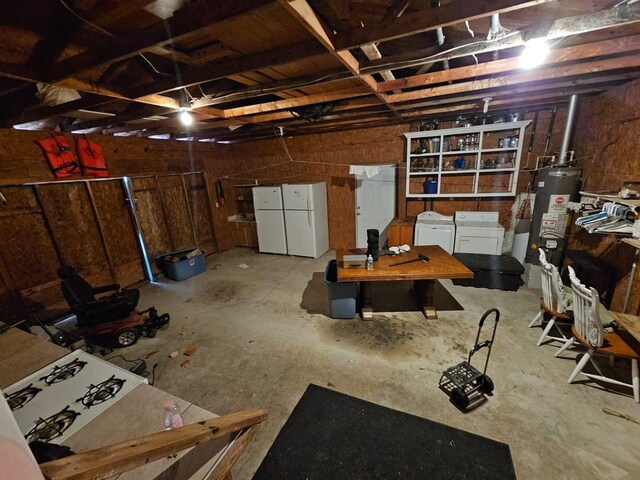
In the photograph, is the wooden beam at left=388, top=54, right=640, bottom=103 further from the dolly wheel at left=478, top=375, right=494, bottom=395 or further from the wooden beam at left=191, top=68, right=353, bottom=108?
the dolly wheel at left=478, top=375, right=494, bottom=395

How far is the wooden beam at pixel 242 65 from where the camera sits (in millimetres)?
1800

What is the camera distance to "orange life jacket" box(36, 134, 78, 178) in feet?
11.2

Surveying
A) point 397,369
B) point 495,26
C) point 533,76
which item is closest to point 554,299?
point 397,369

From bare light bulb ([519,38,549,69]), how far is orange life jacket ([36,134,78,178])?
208 inches

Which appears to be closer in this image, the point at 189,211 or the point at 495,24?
the point at 495,24

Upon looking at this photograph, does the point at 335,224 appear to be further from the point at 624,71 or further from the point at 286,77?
the point at 624,71

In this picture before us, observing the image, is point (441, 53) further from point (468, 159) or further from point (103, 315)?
point (103, 315)

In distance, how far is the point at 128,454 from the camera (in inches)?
31.1

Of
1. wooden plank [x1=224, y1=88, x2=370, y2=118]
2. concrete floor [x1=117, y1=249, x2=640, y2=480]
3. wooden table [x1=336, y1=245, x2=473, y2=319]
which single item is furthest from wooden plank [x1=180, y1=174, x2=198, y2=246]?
wooden table [x1=336, y1=245, x2=473, y2=319]

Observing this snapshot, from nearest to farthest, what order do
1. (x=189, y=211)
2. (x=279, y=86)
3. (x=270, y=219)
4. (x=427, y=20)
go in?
(x=427, y=20), (x=279, y=86), (x=189, y=211), (x=270, y=219)

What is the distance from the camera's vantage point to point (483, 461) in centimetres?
169

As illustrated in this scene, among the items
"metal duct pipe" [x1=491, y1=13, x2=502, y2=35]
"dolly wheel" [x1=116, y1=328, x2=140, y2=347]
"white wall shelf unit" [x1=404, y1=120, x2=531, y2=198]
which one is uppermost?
"metal duct pipe" [x1=491, y1=13, x2=502, y2=35]

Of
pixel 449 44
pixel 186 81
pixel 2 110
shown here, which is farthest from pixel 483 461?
pixel 2 110

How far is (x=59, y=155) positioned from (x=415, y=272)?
4.93 metres
